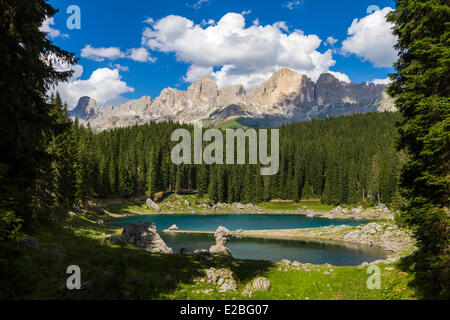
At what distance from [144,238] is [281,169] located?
111515 millimetres

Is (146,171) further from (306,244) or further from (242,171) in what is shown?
(306,244)

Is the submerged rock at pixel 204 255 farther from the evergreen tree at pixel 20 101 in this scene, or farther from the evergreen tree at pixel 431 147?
the evergreen tree at pixel 431 147

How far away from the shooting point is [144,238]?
37125mm

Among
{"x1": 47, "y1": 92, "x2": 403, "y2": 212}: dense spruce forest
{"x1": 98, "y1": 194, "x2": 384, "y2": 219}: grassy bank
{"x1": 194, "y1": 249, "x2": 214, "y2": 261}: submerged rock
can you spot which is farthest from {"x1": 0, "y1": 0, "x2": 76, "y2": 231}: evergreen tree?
{"x1": 98, "y1": 194, "x2": 384, "y2": 219}: grassy bank

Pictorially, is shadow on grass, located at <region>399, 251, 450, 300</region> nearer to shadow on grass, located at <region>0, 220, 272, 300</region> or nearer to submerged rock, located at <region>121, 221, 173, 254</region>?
shadow on grass, located at <region>0, 220, 272, 300</region>

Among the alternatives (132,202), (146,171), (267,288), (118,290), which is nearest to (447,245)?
(267,288)

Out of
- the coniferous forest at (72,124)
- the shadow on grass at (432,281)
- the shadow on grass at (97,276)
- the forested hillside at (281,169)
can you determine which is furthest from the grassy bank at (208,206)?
the shadow on grass at (432,281)

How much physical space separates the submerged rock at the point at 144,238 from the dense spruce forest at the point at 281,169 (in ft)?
193

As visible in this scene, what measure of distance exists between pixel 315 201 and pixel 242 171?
3836cm

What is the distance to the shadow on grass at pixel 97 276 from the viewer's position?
422 inches

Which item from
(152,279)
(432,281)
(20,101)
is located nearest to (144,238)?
(152,279)

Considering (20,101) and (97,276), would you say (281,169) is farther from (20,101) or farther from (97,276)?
(20,101)

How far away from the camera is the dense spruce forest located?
109 m
